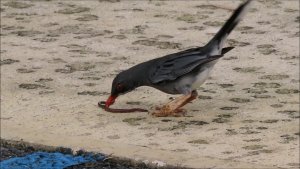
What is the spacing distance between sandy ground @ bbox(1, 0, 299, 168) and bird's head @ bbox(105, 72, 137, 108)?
21 cm

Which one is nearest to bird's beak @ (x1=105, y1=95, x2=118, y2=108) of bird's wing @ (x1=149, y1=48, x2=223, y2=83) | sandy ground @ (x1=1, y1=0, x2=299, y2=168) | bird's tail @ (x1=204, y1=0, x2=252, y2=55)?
sandy ground @ (x1=1, y1=0, x2=299, y2=168)

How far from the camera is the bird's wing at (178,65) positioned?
6980 mm

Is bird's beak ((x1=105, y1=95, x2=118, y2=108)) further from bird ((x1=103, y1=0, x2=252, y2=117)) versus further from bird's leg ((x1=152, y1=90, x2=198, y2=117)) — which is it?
bird's leg ((x1=152, y1=90, x2=198, y2=117))

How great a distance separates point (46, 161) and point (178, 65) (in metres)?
1.28

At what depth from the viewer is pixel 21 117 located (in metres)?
7.22

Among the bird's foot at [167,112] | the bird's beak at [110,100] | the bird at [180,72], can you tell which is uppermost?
the bird at [180,72]

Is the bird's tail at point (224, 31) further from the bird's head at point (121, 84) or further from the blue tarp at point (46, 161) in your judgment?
the blue tarp at point (46, 161)

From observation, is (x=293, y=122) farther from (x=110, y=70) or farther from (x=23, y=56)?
(x=23, y=56)

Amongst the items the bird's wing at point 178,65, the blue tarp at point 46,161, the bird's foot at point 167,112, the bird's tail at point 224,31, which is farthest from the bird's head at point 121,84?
the blue tarp at point 46,161

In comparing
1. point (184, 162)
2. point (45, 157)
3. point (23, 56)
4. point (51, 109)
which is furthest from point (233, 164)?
point (23, 56)

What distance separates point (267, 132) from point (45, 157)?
1488 millimetres

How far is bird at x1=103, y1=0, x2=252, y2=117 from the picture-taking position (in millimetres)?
6992

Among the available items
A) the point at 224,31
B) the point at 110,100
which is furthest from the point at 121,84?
the point at 224,31

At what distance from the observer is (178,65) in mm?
7043
